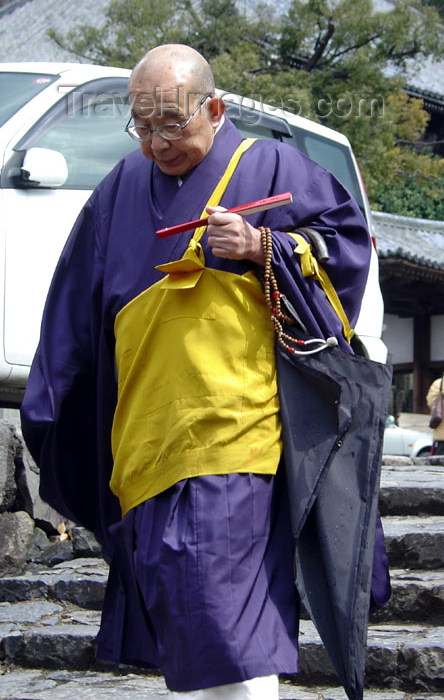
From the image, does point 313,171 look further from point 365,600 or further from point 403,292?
point 403,292

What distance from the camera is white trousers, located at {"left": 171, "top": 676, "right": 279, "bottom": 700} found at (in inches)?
91.3

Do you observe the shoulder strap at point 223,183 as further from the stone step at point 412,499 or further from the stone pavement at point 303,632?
the stone step at point 412,499

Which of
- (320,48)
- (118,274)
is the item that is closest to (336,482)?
(118,274)

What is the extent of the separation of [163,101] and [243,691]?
1389 millimetres

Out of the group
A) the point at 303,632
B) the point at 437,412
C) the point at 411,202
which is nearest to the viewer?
the point at 303,632

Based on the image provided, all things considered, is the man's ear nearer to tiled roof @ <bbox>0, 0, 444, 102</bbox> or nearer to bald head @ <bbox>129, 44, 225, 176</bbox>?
bald head @ <bbox>129, 44, 225, 176</bbox>

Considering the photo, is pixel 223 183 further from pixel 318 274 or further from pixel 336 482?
pixel 336 482

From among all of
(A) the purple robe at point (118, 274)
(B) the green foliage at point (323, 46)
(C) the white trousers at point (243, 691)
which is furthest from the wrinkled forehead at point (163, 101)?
(B) the green foliage at point (323, 46)

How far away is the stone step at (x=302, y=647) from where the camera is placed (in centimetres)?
365

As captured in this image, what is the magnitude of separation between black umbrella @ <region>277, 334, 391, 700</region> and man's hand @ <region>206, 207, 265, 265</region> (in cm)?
26

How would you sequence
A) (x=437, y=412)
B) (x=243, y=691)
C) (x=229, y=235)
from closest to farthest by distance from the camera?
(x=243, y=691) → (x=229, y=235) → (x=437, y=412)

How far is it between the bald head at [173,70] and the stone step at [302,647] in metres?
2.03

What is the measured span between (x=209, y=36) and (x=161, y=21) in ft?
2.69

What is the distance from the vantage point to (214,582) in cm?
235
